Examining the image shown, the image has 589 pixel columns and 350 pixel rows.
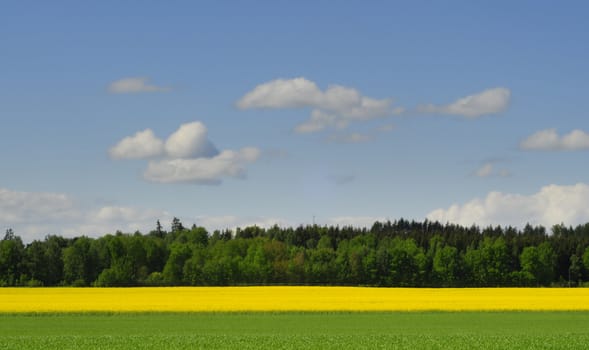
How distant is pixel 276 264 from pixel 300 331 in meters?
106

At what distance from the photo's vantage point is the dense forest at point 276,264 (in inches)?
5433

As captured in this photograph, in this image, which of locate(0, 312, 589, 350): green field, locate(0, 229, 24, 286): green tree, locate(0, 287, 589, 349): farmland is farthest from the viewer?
locate(0, 229, 24, 286): green tree

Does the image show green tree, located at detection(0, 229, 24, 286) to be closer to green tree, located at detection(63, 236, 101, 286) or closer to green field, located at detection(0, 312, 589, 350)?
green tree, located at detection(63, 236, 101, 286)

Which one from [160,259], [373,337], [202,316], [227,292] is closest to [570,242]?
[160,259]

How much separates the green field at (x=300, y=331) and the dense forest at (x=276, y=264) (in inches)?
2939

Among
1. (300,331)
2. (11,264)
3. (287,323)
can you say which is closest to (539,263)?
(11,264)

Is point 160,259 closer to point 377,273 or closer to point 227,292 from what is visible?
point 377,273

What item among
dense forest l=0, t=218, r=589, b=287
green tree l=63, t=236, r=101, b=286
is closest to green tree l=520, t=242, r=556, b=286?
dense forest l=0, t=218, r=589, b=287

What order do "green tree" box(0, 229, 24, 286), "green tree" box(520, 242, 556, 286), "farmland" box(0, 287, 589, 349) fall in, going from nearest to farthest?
"farmland" box(0, 287, 589, 349)
"green tree" box(0, 229, 24, 286)
"green tree" box(520, 242, 556, 286)

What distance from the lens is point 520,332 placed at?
47875 mm

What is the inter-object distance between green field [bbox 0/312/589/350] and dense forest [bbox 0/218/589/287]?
2939 inches

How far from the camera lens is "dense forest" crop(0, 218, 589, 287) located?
138 meters

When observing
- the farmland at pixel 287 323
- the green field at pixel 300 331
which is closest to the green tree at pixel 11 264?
the farmland at pixel 287 323

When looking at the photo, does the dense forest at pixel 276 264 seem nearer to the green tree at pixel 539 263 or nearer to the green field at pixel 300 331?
the green tree at pixel 539 263
